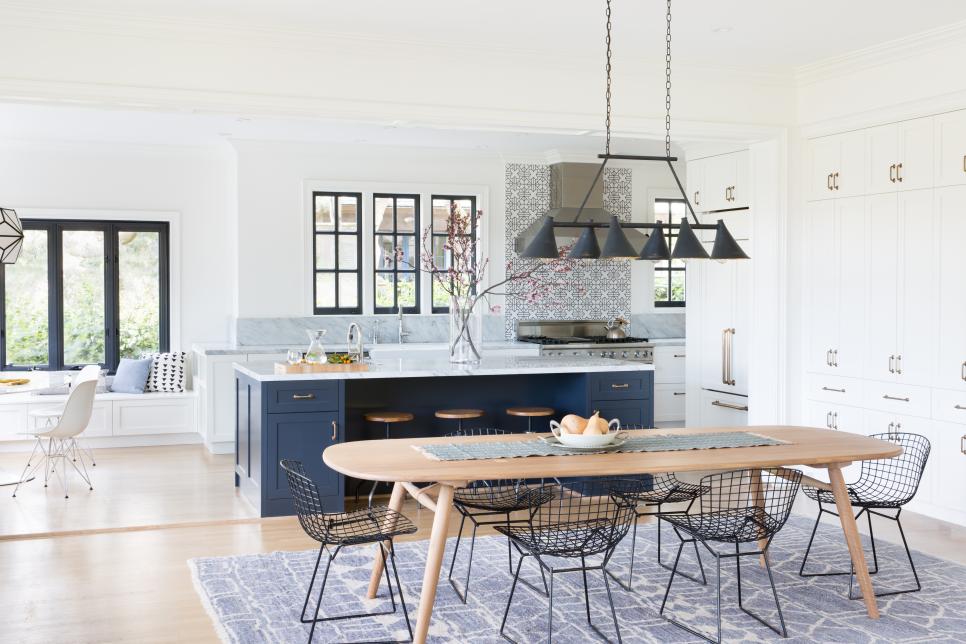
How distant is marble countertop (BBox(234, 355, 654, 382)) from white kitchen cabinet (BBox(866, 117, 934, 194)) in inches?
73.8

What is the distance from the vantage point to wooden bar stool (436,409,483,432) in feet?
20.9

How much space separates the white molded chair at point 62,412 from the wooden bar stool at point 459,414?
7.91ft

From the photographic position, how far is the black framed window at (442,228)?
9453 millimetres

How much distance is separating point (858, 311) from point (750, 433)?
2.03 meters

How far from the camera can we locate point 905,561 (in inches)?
199

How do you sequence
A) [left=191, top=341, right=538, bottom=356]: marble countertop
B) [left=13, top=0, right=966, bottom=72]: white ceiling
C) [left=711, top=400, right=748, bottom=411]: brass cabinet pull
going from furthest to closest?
[left=191, top=341, right=538, bottom=356]: marble countertop < [left=711, top=400, right=748, bottom=411]: brass cabinet pull < [left=13, top=0, right=966, bottom=72]: white ceiling

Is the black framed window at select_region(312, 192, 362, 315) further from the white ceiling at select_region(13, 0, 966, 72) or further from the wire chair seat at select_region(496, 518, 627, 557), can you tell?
the wire chair seat at select_region(496, 518, 627, 557)

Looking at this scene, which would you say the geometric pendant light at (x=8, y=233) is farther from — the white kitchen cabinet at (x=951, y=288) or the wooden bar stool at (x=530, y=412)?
the white kitchen cabinet at (x=951, y=288)

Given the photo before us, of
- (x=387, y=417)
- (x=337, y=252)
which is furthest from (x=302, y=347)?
(x=387, y=417)

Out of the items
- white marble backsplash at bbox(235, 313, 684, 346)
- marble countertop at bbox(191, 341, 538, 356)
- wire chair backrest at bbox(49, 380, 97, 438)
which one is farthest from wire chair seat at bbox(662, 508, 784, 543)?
white marble backsplash at bbox(235, 313, 684, 346)

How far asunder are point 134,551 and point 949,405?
15.0 feet

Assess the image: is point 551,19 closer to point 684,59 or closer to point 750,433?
point 684,59

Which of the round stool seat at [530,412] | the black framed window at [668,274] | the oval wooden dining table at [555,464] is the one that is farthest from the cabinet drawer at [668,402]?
the oval wooden dining table at [555,464]

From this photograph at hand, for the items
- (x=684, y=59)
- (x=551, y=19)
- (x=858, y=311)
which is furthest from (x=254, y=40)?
(x=858, y=311)
